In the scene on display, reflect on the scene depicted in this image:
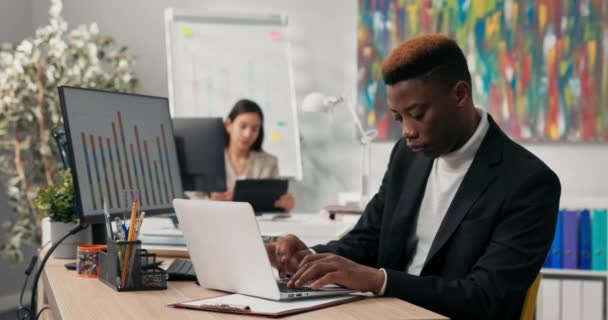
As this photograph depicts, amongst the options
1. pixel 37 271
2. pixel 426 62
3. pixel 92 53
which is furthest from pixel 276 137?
pixel 426 62

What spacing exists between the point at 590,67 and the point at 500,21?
55 centimetres

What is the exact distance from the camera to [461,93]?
192 centimetres

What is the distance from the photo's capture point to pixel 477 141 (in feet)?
6.49

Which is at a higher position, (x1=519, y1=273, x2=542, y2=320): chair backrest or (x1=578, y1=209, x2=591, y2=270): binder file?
(x1=519, y1=273, x2=542, y2=320): chair backrest

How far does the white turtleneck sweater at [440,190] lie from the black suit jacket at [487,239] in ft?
0.06

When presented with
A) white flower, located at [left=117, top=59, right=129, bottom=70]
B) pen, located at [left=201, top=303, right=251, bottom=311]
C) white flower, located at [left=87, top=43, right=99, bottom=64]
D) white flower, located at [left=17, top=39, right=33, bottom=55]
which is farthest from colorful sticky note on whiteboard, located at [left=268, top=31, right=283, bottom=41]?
pen, located at [left=201, top=303, right=251, bottom=311]

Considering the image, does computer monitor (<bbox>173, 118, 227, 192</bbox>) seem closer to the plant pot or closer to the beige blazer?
the plant pot

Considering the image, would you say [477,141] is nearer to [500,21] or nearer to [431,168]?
[431,168]

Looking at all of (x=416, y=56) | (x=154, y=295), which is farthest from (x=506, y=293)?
(x=154, y=295)

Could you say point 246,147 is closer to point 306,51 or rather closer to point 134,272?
point 306,51

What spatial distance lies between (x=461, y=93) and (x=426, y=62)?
11cm

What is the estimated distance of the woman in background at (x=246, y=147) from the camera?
4648 millimetres

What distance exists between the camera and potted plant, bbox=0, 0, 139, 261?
4582mm

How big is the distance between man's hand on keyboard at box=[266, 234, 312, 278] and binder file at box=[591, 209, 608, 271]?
280 cm
